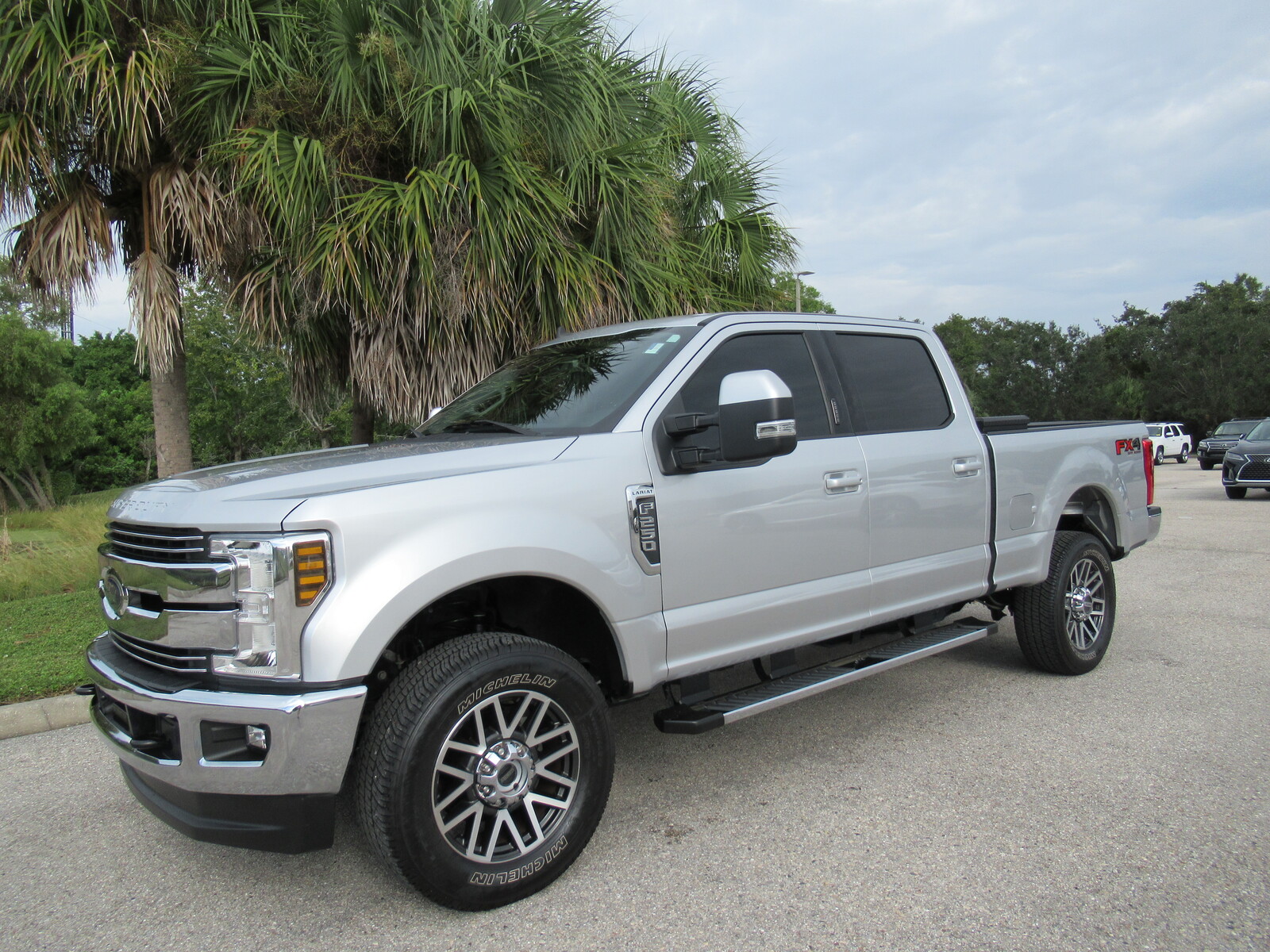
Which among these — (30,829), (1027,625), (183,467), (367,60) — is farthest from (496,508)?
(183,467)

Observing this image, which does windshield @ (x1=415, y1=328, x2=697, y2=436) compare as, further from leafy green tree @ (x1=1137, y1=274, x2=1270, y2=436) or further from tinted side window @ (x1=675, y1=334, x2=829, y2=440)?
leafy green tree @ (x1=1137, y1=274, x2=1270, y2=436)

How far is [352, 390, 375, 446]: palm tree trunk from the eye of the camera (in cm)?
834

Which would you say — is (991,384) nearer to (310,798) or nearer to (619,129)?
(619,129)

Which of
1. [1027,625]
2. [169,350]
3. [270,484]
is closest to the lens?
[270,484]

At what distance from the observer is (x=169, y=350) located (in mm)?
7441

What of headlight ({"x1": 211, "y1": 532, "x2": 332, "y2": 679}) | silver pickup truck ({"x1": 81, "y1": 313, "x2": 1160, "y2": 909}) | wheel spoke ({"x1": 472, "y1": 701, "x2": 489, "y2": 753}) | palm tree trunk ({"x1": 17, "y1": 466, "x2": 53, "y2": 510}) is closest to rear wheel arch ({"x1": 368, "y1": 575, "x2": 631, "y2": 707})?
silver pickup truck ({"x1": 81, "y1": 313, "x2": 1160, "y2": 909})

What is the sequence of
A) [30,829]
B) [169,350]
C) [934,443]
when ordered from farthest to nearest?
→ [169,350], [934,443], [30,829]

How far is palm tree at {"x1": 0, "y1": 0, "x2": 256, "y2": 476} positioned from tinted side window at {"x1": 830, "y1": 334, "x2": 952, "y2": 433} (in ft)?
17.3

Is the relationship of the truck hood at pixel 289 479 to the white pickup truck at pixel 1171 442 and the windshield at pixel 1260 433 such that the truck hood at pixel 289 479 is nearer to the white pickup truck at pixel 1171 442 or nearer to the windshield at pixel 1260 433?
the windshield at pixel 1260 433

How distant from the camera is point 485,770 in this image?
2789 millimetres

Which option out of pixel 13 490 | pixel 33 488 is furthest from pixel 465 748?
pixel 33 488

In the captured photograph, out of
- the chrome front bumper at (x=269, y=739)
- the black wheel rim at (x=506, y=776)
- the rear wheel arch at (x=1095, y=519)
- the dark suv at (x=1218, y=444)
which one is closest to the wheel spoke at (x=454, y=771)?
the black wheel rim at (x=506, y=776)

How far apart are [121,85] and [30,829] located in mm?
5550

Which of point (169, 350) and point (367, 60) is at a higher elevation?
point (367, 60)
